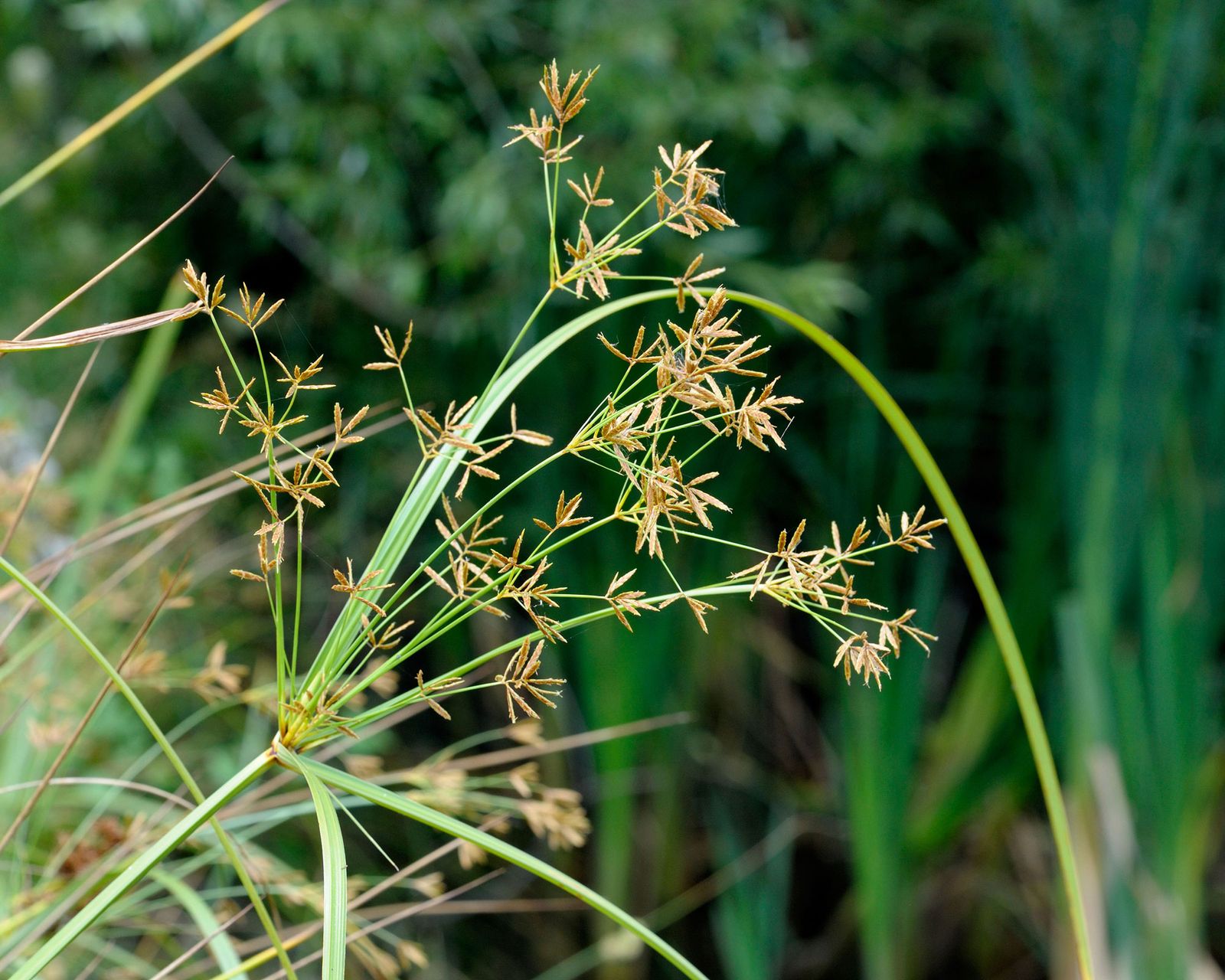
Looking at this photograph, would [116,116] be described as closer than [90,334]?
No

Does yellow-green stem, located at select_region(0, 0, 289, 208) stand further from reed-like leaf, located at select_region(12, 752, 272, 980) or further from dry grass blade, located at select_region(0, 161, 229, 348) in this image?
reed-like leaf, located at select_region(12, 752, 272, 980)

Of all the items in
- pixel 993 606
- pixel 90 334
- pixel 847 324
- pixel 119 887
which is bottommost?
pixel 847 324

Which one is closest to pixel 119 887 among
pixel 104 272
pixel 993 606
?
pixel 104 272

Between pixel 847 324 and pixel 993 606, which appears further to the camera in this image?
pixel 847 324

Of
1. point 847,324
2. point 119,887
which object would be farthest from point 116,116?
point 847,324

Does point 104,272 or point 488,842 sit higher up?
point 104,272

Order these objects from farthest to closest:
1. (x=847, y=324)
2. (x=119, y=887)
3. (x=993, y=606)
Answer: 1. (x=847, y=324)
2. (x=993, y=606)
3. (x=119, y=887)

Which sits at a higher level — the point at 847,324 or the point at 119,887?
the point at 119,887

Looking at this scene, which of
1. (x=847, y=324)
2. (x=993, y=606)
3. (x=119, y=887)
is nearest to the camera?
(x=119, y=887)

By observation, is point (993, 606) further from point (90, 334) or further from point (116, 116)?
point (116, 116)

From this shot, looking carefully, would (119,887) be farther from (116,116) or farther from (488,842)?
(116,116)
